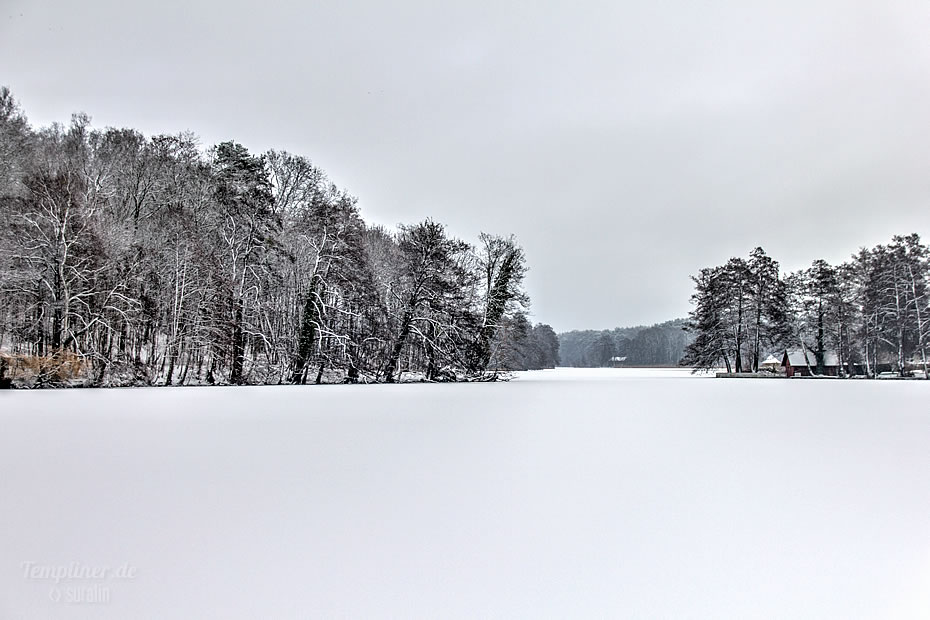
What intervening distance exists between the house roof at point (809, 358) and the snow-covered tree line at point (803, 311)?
255mm

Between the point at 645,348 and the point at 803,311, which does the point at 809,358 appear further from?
the point at 645,348

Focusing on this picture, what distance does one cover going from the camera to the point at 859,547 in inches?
109

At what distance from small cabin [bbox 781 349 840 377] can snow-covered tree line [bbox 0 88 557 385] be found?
79.6 ft

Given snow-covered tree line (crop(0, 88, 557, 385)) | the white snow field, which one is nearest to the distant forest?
snow-covered tree line (crop(0, 88, 557, 385))

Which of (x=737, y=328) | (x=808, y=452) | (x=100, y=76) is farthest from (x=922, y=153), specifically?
(x=737, y=328)

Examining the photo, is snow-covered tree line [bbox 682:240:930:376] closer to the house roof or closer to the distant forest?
the house roof

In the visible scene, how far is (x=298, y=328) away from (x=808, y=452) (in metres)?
20.8

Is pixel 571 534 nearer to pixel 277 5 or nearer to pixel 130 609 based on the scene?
pixel 130 609

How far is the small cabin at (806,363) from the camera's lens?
125 feet

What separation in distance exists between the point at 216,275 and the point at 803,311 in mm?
38276

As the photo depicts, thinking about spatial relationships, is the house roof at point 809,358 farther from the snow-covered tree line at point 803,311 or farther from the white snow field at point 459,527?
the white snow field at point 459,527

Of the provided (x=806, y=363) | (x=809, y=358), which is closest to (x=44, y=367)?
(x=806, y=363)

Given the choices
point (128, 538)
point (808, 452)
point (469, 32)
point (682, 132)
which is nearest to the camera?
point (128, 538)

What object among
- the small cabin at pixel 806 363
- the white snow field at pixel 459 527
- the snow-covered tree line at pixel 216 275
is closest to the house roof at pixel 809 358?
the small cabin at pixel 806 363
